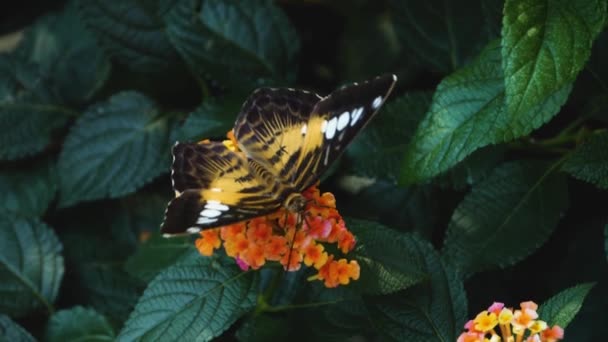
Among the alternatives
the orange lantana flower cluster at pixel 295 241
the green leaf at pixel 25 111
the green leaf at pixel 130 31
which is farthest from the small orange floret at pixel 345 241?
the green leaf at pixel 25 111

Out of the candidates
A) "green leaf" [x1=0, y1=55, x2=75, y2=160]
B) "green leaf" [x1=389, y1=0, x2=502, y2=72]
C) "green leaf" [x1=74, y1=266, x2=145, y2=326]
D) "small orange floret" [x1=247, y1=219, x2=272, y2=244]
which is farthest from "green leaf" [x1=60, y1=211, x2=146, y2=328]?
"green leaf" [x1=389, y1=0, x2=502, y2=72]

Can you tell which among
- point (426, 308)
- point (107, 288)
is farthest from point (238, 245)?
point (107, 288)

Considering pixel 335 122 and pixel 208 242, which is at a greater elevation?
pixel 335 122

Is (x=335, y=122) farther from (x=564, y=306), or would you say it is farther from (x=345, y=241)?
(x=564, y=306)

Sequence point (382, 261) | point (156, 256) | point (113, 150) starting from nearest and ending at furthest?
point (382, 261) < point (156, 256) < point (113, 150)

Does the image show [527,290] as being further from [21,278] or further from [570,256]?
[21,278]

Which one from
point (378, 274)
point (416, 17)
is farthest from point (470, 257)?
point (416, 17)

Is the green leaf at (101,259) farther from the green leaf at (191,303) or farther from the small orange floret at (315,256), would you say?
the small orange floret at (315,256)
